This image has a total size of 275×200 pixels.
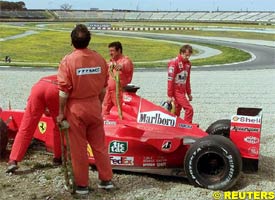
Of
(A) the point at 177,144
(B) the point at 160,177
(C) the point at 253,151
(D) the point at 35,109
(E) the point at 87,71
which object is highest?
(E) the point at 87,71

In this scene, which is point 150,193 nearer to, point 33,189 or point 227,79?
point 33,189

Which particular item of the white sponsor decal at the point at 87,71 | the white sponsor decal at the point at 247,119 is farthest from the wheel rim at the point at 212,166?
the white sponsor decal at the point at 87,71

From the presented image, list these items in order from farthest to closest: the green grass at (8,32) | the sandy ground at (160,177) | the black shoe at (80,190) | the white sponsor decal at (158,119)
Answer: the green grass at (8,32)
the white sponsor decal at (158,119)
the sandy ground at (160,177)
the black shoe at (80,190)

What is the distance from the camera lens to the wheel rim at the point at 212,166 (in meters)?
4.97

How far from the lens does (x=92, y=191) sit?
15.9 ft

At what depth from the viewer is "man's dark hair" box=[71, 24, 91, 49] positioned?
4488 millimetres

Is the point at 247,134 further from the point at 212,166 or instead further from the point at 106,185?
the point at 106,185

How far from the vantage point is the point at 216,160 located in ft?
16.7

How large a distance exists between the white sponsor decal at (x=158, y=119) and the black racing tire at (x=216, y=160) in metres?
0.79

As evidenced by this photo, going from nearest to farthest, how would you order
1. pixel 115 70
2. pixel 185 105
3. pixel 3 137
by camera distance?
pixel 3 137
pixel 115 70
pixel 185 105

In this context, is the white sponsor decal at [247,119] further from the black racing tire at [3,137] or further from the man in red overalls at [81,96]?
the black racing tire at [3,137]

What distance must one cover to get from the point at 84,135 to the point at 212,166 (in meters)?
1.57

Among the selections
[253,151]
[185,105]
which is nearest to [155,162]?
[253,151]

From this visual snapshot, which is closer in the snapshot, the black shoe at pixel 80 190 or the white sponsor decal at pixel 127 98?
the black shoe at pixel 80 190
